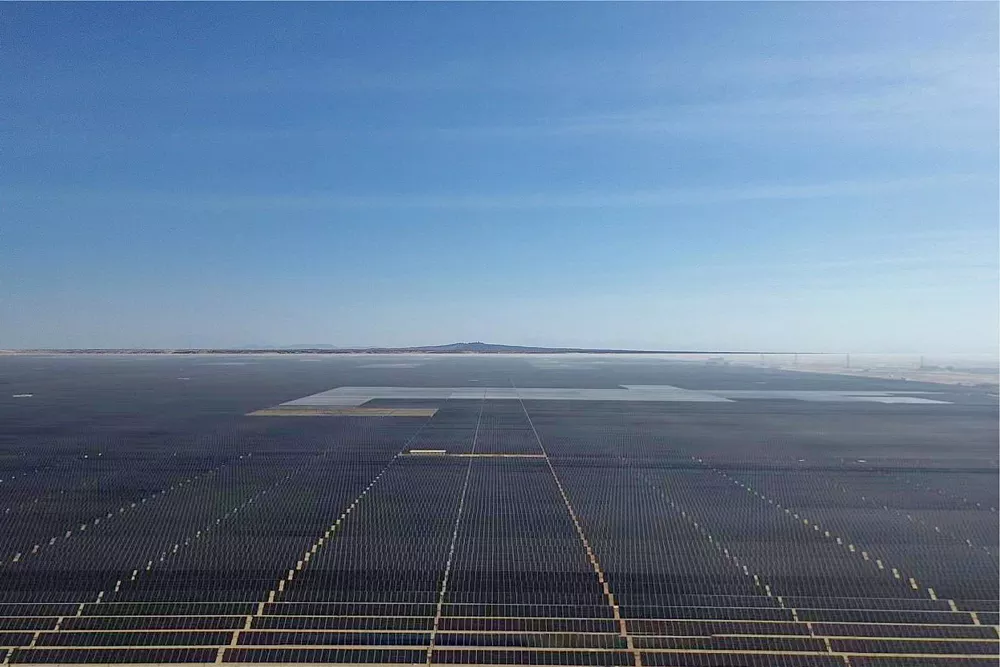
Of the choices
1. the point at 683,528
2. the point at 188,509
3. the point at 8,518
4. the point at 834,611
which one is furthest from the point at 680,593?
the point at 8,518

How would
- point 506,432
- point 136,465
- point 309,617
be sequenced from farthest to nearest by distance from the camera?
point 506,432, point 136,465, point 309,617

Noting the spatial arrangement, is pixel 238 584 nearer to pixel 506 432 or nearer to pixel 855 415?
pixel 506 432

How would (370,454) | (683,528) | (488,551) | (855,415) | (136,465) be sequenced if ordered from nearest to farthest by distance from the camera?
(488,551) < (683,528) < (136,465) < (370,454) < (855,415)

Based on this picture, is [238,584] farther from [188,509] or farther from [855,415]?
[855,415]

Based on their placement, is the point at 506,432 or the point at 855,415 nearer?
the point at 506,432

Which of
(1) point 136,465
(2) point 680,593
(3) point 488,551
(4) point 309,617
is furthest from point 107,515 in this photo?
(2) point 680,593

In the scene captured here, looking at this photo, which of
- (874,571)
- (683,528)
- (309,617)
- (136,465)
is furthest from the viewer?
(136,465)
